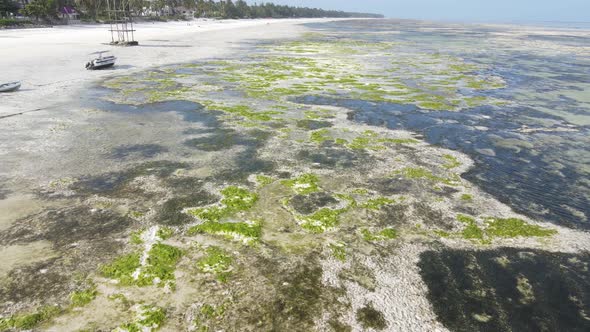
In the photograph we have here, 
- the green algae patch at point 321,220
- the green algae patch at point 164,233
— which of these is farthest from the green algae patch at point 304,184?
the green algae patch at point 164,233

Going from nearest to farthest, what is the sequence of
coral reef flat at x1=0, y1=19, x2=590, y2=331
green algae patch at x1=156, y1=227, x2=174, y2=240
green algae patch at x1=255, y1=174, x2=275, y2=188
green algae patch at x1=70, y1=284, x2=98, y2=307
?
green algae patch at x1=70, y1=284, x2=98, y2=307 → coral reef flat at x1=0, y1=19, x2=590, y2=331 → green algae patch at x1=156, y1=227, x2=174, y2=240 → green algae patch at x1=255, y1=174, x2=275, y2=188

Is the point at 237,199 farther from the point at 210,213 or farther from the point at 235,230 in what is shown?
the point at 235,230

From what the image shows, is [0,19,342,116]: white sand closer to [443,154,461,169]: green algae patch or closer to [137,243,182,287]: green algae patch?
[137,243,182,287]: green algae patch

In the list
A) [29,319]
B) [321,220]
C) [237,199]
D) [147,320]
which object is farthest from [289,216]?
[29,319]

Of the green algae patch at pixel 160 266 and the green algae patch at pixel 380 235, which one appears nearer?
the green algae patch at pixel 160 266

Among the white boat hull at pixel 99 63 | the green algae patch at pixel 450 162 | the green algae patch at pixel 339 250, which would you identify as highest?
the white boat hull at pixel 99 63

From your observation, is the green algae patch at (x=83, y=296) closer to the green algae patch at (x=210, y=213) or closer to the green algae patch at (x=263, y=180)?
the green algae patch at (x=210, y=213)

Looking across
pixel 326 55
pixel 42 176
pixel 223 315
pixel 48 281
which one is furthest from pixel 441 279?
pixel 326 55

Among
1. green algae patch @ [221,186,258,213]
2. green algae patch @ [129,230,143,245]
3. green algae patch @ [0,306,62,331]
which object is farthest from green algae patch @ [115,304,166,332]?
green algae patch @ [221,186,258,213]
